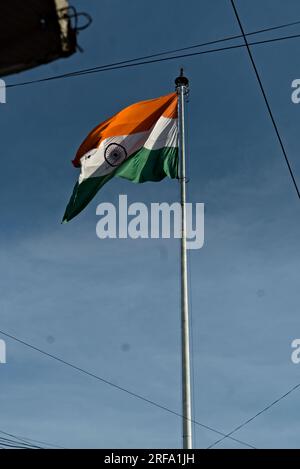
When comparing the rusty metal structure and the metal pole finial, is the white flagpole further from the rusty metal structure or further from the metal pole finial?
the rusty metal structure

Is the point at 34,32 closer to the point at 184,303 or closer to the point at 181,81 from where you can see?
the point at 184,303

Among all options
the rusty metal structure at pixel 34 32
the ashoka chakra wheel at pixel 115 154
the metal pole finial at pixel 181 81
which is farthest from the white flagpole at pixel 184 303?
the rusty metal structure at pixel 34 32

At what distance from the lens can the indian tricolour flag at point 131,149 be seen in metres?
18.3

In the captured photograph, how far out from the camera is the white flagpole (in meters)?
15.5

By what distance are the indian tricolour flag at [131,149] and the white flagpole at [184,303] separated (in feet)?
0.68

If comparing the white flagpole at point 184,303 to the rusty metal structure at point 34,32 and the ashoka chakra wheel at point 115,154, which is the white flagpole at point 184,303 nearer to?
the ashoka chakra wheel at point 115,154

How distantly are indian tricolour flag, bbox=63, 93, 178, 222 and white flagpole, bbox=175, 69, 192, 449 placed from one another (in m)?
0.21

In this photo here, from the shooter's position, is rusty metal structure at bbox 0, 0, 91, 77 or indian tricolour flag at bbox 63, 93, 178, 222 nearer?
rusty metal structure at bbox 0, 0, 91, 77

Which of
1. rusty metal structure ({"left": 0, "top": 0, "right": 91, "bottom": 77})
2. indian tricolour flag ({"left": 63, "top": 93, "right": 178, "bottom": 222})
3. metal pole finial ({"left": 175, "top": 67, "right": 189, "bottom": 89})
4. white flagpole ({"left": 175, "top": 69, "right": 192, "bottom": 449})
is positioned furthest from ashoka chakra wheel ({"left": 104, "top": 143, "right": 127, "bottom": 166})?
rusty metal structure ({"left": 0, "top": 0, "right": 91, "bottom": 77})

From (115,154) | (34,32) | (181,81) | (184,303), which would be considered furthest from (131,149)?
(34,32)
